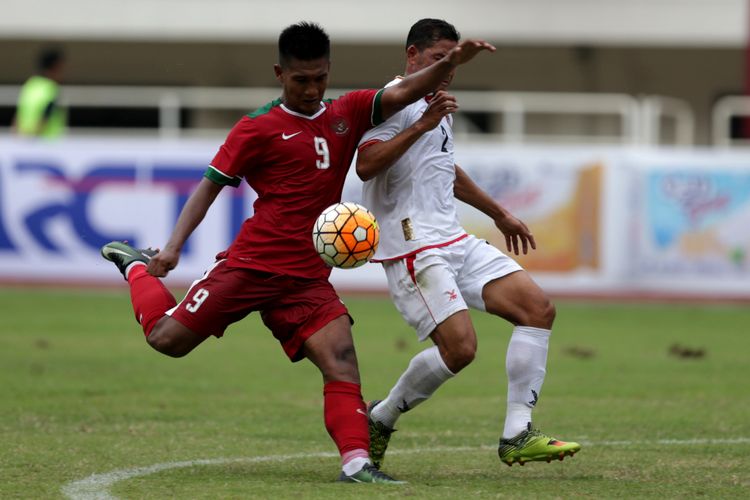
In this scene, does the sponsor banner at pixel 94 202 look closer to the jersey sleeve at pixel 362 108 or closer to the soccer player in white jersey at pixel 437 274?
the soccer player in white jersey at pixel 437 274

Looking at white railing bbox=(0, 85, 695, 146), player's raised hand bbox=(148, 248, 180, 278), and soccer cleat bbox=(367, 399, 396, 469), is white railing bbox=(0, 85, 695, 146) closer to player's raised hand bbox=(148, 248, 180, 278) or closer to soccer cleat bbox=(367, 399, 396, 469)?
soccer cleat bbox=(367, 399, 396, 469)

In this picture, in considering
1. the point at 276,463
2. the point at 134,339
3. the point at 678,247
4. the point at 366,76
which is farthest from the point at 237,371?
the point at 366,76

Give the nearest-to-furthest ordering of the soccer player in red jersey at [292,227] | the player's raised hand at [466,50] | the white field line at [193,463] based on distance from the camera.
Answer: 1. the white field line at [193,463]
2. the player's raised hand at [466,50]
3. the soccer player in red jersey at [292,227]

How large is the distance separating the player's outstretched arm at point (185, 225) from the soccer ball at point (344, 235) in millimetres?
530

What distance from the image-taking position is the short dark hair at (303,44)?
6621mm

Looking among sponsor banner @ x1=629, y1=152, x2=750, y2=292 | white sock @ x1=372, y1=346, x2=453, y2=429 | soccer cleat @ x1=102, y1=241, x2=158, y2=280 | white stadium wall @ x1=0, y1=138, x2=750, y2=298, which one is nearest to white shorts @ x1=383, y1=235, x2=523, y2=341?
white sock @ x1=372, y1=346, x2=453, y2=429

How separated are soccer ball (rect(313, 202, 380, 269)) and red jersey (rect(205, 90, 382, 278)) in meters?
0.16

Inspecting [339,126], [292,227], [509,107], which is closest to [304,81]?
[339,126]

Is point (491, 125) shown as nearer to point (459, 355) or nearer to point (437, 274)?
point (437, 274)

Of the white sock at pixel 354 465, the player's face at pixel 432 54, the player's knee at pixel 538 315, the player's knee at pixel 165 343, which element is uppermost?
the player's face at pixel 432 54

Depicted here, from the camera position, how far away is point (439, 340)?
7.11 meters

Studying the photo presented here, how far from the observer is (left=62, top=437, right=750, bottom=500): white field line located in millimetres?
6270

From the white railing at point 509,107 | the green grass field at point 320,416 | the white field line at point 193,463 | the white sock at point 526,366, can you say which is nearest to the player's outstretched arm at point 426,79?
the white sock at point 526,366

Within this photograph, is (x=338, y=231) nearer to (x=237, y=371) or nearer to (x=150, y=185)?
(x=237, y=371)
